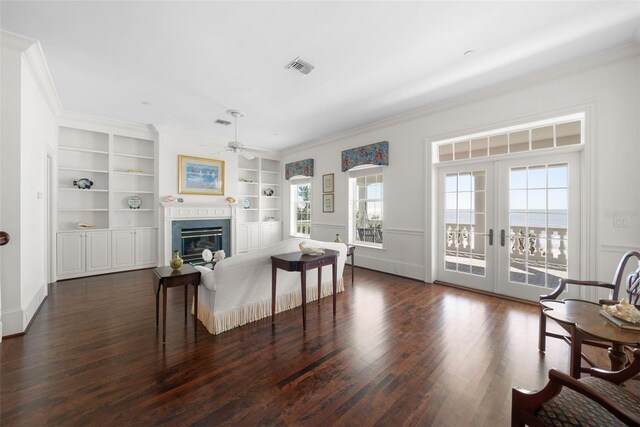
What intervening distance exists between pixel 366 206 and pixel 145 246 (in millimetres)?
4661

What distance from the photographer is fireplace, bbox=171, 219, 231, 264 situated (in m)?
5.58

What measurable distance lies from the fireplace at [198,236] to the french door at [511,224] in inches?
186

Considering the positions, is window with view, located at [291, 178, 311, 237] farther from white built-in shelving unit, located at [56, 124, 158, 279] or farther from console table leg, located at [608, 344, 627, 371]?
console table leg, located at [608, 344, 627, 371]

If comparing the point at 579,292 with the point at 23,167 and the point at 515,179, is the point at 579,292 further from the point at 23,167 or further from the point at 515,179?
the point at 23,167

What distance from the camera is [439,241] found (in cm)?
441

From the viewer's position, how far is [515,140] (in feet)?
11.9

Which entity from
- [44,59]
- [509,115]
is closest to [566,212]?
[509,115]

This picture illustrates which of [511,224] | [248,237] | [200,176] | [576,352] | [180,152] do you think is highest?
[180,152]

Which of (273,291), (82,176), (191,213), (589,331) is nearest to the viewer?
(589,331)

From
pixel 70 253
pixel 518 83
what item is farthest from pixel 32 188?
pixel 518 83

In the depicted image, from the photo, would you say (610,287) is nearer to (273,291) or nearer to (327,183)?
(273,291)

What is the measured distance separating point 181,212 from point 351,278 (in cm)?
385

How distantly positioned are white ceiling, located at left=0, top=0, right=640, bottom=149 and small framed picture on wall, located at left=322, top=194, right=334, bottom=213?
2.40 m

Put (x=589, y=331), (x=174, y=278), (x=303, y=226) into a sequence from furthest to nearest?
(x=303, y=226), (x=174, y=278), (x=589, y=331)
